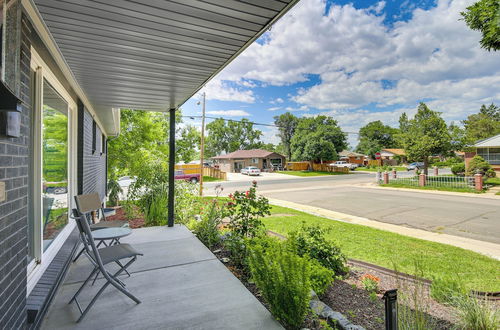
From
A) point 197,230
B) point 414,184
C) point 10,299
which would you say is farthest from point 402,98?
Answer: point 10,299

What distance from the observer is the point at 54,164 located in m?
3.13

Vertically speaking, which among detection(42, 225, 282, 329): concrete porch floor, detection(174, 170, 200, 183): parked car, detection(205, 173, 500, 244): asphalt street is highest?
detection(174, 170, 200, 183): parked car

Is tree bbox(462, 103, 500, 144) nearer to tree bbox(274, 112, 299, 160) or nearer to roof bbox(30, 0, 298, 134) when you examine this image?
tree bbox(274, 112, 299, 160)

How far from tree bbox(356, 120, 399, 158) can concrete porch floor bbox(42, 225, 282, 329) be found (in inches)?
2313

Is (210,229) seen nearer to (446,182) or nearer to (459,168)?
(446,182)

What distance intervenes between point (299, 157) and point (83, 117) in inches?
1313

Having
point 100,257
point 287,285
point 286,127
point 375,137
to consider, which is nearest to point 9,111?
point 100,257

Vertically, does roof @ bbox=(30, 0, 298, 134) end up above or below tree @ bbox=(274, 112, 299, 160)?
below

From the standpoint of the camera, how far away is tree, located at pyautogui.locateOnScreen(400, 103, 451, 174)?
748 inches

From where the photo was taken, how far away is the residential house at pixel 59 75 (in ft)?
4.94

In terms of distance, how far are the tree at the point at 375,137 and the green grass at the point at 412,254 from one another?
54.6m

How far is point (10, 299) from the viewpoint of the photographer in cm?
151

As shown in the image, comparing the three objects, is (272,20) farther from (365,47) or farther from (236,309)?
(365,47)

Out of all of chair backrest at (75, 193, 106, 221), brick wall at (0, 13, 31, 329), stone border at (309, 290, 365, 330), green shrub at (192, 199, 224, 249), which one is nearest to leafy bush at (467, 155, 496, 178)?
green shrub at (192, 199, 224, 249)
